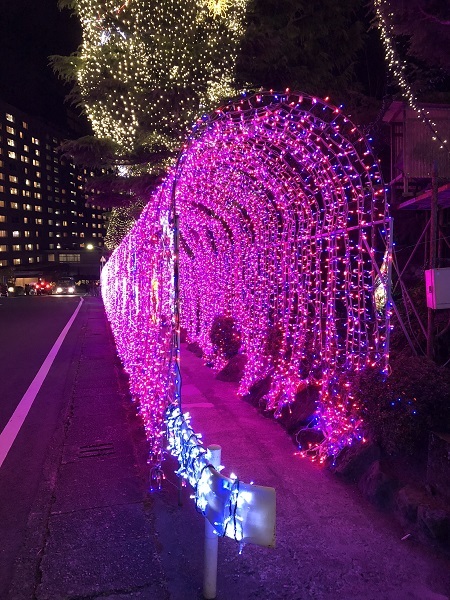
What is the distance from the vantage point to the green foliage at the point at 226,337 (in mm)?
8959

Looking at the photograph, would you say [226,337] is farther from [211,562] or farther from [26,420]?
[211,562]

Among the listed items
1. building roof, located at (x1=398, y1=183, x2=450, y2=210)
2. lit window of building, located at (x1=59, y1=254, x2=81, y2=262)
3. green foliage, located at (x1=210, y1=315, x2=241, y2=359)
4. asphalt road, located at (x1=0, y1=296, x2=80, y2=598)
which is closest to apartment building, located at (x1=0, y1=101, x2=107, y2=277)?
lit window of building, located at (x1=59, y1=254, x2=81, y2=262)

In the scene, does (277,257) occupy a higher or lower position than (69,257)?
lower

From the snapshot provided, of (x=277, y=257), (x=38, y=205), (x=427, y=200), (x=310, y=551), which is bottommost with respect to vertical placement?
(x=310, y=551)

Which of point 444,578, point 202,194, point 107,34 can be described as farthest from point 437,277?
point 107,34

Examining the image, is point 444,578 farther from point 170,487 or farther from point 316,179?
point 316,179

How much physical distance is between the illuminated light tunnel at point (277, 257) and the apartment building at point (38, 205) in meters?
96.5

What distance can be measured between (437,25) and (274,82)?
21.1 feet

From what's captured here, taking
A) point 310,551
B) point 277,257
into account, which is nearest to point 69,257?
point 277,257

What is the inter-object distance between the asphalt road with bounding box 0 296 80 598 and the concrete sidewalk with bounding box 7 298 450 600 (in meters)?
0.14

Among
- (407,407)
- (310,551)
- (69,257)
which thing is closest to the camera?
(310,551)

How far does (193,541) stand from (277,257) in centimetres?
478

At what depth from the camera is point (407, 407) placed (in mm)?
4035

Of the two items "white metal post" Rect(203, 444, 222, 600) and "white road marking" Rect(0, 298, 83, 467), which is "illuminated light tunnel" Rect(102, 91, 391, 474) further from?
"white road marking" Rect(0, 298, 83, 467)
